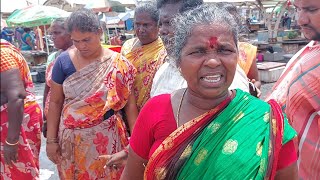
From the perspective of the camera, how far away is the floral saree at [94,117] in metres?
2.72

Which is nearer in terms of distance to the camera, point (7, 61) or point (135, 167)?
point (7, 61)

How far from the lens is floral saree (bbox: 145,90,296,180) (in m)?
1.39

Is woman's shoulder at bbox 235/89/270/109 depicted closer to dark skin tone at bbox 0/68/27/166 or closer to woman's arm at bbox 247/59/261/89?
dark skin tone at bbox 0/68/27/166

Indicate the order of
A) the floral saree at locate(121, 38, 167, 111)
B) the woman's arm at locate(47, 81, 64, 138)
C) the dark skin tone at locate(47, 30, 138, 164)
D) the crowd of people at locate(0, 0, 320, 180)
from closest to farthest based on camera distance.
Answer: the crowd of people at locate(0, 0, 320, 180)
the dark skin tone at locate(47, 30, 138, 164)
the woman's arm at locate(47, 81, 64, 138)
the floral saree at locate(121, 38, 167, 111)

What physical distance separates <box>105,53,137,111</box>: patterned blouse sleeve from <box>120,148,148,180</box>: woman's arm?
1077 mm

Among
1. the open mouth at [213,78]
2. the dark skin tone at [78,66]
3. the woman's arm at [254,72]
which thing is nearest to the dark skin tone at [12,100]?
the open mouth at [213,78]

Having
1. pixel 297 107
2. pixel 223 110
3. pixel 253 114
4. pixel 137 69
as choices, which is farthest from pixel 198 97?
pixel 137 69

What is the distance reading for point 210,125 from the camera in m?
1.47

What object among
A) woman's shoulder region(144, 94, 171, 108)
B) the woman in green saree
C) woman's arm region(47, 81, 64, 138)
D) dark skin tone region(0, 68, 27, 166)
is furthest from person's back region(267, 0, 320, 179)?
woman's arm region(47, 81, 64, 138)

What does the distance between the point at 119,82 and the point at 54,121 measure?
601mm

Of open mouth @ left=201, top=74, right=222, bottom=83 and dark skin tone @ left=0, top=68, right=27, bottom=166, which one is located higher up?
dark skin tone @ left=0, top=68, right=27, bottom=166

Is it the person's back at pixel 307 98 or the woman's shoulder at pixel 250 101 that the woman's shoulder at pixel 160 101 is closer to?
the woman's shoulder at pixel 250 101

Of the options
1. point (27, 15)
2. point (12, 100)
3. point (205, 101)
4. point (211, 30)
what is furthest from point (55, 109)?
point (12, 100)

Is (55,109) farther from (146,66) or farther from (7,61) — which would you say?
(7,61)
